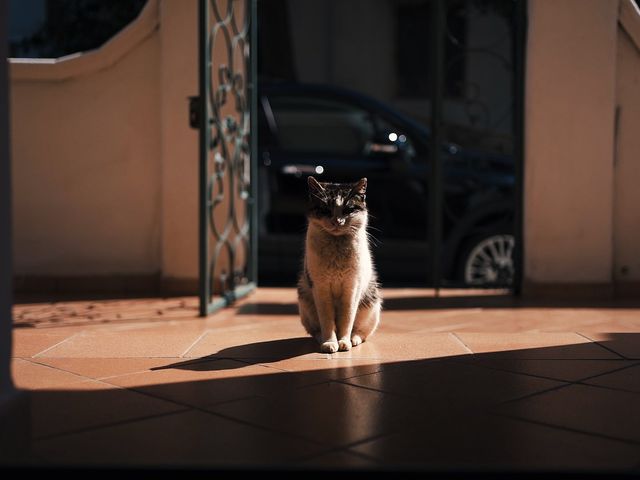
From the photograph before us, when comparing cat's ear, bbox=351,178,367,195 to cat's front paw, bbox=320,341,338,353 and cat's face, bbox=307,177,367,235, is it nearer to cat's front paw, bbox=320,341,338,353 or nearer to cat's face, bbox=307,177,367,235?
cat's face, bbox=307,177,367,235

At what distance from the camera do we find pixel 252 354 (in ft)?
10.5

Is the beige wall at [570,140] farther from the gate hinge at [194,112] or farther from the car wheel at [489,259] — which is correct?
the gate hinge at [194,112]

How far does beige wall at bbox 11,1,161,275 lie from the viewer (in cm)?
521

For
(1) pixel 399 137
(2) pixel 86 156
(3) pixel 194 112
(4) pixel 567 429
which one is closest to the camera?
(4) pixel 567 429

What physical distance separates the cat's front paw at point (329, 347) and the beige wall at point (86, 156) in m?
Result: 2.36

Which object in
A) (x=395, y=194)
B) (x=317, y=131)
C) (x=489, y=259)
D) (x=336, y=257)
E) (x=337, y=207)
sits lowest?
(x=489, y=259)

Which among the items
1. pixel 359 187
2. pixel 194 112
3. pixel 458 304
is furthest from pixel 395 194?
pixel 359 187

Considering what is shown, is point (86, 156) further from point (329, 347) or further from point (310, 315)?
point (329, 347)

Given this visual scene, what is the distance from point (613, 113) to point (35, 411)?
401cm

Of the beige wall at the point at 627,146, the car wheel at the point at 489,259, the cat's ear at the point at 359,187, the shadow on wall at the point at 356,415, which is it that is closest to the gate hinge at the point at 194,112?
the cat's ear at the point at 359,187

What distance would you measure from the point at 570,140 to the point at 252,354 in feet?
9.26

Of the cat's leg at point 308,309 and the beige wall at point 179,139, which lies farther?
the beige wall at point 179,139

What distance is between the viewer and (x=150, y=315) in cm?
438

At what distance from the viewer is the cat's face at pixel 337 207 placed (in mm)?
3152
